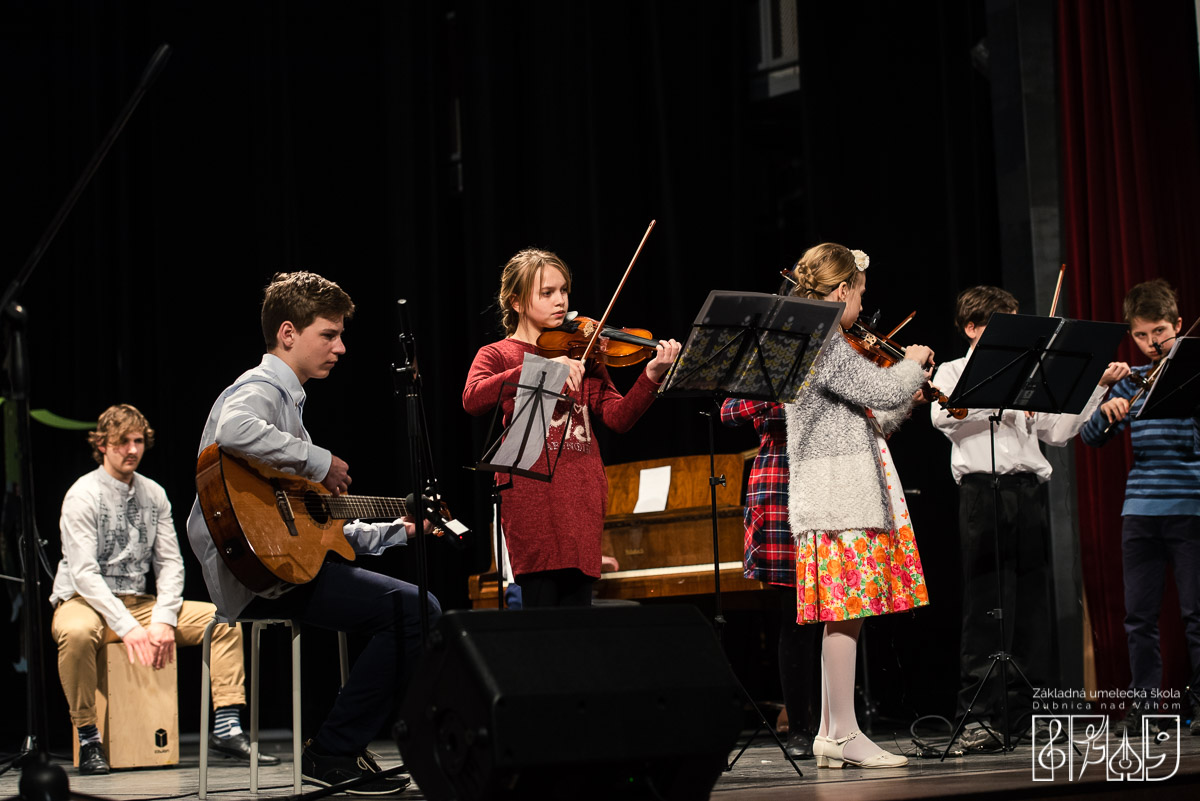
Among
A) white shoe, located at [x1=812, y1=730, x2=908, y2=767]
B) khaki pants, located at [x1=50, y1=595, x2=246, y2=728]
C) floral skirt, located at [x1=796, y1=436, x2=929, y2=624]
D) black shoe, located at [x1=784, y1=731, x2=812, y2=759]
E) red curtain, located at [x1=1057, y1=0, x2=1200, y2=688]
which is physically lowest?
black shoe, located at [x1=784, y1=731, x2=812, y2=759]

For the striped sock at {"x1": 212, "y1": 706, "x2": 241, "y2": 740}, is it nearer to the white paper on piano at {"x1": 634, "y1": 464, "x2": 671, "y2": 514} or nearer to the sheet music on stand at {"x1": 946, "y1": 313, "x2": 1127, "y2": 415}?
the white paper on piano at {"x1": 634, "y1": 464, "x2": 671, "y2": 514}

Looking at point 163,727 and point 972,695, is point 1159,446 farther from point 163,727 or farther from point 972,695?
point 163,727

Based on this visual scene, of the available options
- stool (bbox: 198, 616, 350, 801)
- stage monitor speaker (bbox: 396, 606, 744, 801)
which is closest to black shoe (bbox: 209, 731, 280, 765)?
stool (bbox: 198, 616, 350, 801)

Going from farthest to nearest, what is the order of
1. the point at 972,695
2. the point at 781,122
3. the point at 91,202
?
the point at 781,122
the point at 91,202
the point at 972,695

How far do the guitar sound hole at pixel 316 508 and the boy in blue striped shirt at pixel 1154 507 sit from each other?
2.81 meters

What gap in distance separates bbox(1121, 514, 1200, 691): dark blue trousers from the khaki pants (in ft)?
11.1

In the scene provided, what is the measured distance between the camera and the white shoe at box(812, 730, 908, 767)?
346cm

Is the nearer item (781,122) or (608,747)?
(608,747)

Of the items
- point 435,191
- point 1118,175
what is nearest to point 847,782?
point 1118,175

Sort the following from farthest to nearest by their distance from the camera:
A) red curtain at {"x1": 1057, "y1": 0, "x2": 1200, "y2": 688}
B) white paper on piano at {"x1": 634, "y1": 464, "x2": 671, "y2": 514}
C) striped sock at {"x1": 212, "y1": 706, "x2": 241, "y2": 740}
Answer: red curtain at {"x1": 1057, "y1": 0, "x2": 1200, "y2": 688}
white paper on piano at {"x1": 634, "y1": 464, "x2": 671, "y2": 514}
striped sock at {"x1": 212, "y1": 706, "x2": 241, "y2": 740}

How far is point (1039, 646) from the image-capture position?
4.36m

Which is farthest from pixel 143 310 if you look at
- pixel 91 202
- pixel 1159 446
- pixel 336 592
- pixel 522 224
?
pixel 1159 446

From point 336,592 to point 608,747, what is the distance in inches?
48.8

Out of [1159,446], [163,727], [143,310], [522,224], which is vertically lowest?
[163,727]
